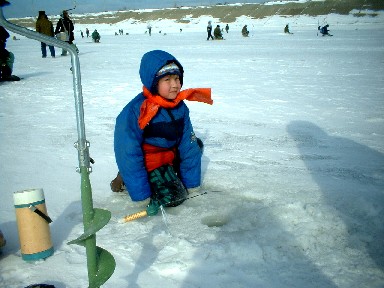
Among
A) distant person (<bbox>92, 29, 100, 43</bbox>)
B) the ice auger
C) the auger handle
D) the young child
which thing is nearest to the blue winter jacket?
the young child

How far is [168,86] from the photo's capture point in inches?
89.9

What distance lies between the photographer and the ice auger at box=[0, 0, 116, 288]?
0.93 metres

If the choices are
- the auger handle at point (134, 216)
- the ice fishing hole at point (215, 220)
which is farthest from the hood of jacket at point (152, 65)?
the ice fishing hole at point (215, 220)

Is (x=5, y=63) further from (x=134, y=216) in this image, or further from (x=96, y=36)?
(x=96, y=36)

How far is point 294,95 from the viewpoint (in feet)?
20.2

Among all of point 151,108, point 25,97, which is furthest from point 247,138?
point 25,97

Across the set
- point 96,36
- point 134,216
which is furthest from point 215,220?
point 96,36

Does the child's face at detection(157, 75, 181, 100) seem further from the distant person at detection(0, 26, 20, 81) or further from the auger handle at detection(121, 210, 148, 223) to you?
the distant person at detection(0, 26, 20, 81)

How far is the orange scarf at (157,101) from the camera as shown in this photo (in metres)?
2.19

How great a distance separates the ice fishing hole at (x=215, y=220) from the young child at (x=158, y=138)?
0.93ft

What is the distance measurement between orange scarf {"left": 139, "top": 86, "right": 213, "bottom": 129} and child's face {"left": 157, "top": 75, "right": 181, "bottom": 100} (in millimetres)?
41

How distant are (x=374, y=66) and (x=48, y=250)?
9.71m

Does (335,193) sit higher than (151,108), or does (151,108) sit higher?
(151,108)

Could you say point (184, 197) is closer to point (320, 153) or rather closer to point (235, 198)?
point (235, 198)
